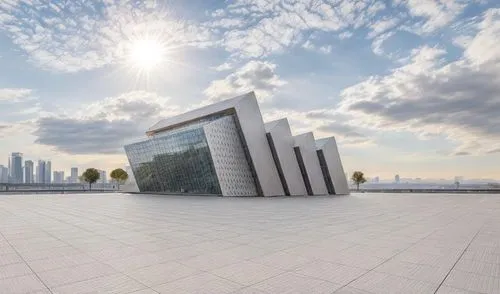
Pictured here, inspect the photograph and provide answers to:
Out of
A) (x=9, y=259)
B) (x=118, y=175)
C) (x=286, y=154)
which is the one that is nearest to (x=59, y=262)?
(x=9, y=259)

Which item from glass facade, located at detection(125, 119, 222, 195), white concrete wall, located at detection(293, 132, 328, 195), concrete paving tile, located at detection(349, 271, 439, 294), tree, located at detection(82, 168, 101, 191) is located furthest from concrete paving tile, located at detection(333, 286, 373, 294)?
tree, located at detection(82, 168, 101, 191)

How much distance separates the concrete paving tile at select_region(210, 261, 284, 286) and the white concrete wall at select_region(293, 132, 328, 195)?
42431 millimetres

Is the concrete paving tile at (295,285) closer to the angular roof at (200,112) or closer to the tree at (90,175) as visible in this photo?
the angular roof at (200,112)

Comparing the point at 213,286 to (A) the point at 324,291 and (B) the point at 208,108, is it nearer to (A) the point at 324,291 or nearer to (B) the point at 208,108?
(A) the point at 324,291

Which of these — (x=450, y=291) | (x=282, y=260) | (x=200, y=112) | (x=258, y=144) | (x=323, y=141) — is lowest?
(x=450, y=291)

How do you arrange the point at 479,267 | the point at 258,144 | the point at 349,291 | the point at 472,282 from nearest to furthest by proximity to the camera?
1. the point at 349,291
2. the point at 472,282
3. the point at 479,267
4. the point at 258,144

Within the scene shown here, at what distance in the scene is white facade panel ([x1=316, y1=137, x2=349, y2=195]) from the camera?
5500 cm

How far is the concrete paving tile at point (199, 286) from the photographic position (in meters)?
5.60

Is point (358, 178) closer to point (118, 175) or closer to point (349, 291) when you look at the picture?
point (118, 175)

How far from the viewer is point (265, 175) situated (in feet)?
138

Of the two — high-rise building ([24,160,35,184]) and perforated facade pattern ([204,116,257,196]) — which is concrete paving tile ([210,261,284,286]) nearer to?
perforated facade pattern ([204,116,257,196])

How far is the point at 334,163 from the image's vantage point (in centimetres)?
5631

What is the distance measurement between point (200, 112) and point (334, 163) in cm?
2581

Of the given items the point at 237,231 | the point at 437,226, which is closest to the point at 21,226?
the point at 237,231
